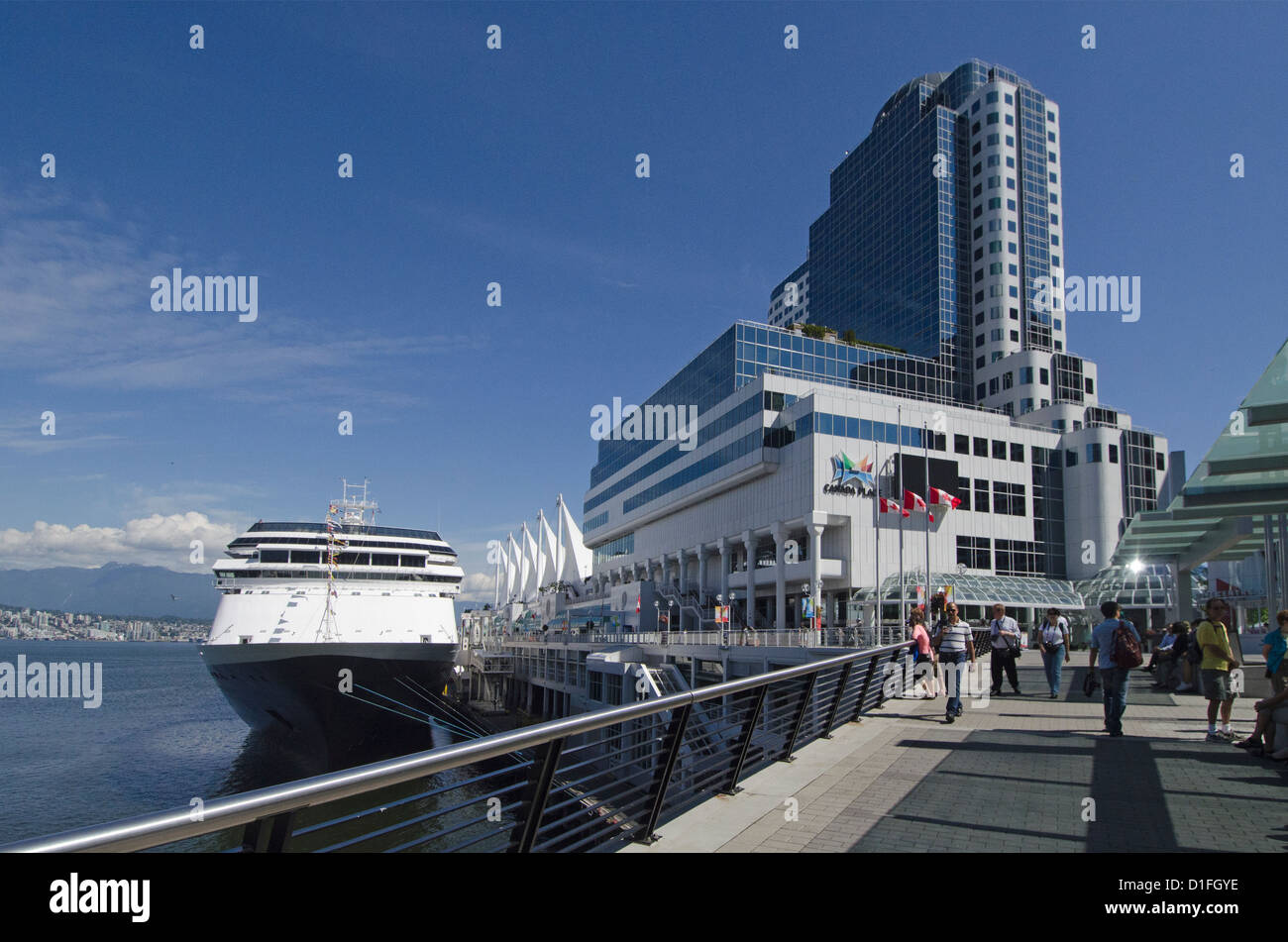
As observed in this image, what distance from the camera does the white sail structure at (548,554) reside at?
92.6 m

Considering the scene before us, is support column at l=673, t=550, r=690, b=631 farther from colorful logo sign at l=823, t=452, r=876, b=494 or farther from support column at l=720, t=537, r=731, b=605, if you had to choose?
colorful logo sign at l=823, t=452, r=876, b=494

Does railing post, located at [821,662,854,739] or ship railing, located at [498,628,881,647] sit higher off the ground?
railing post, located at [821,662,854,739]

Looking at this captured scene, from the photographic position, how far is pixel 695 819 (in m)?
6.39

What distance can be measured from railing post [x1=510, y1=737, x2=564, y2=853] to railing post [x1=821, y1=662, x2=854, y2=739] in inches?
267

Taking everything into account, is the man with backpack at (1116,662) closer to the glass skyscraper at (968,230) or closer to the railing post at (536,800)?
the railing post at (536,800)

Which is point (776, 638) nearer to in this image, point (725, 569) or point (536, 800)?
point (725, 569)

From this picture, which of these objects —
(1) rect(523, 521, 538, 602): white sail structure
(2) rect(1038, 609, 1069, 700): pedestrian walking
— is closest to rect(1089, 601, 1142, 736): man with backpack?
(2) rect(1038, 609, 1069, 700): pedestrian walking

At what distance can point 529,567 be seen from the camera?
11025 centimetres

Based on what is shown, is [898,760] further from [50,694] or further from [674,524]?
[50,694]

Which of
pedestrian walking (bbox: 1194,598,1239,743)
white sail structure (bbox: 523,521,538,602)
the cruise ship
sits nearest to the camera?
pedestrian walking (bbox: 1194,598,1239,743)

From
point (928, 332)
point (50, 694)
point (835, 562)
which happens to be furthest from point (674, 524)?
point (50, 694)

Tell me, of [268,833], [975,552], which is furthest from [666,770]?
[975,552]

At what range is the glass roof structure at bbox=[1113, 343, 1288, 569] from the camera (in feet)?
41.3
